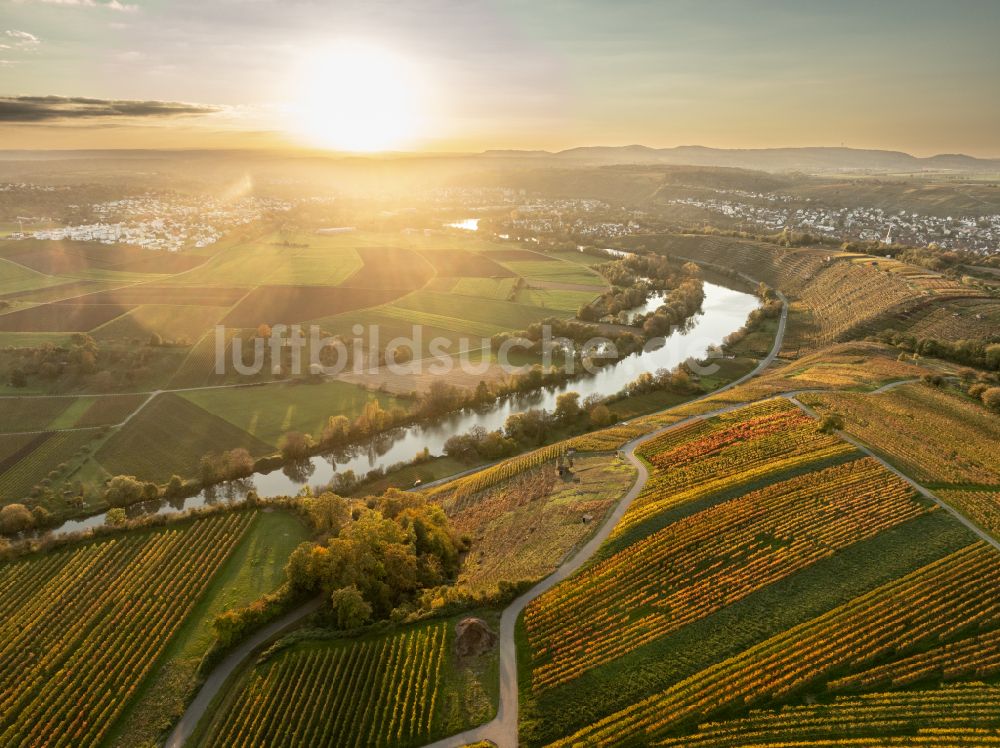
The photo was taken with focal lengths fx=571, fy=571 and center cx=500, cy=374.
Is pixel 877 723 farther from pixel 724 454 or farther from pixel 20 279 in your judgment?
pixel 20 279

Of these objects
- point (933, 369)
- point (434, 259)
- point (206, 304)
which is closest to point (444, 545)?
point (933, 369)

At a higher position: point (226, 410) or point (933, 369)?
point (933, 369)

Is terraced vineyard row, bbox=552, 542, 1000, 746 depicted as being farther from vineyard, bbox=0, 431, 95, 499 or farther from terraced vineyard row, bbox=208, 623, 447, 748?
vineyard, bbox=0, 431, 95, 499

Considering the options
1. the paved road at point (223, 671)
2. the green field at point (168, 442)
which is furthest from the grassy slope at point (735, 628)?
the green field at point (168, 442)

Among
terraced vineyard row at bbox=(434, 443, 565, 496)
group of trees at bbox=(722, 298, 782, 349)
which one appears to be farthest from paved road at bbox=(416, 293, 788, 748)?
group of trees at bbox=(722, 298, 782, 349)

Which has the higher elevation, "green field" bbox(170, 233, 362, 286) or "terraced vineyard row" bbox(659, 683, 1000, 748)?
"green field" bbox(170, 233, 362, 286)

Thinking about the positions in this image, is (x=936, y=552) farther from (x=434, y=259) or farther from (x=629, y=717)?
(x=434, y=259)

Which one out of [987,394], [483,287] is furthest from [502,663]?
[483,287]
